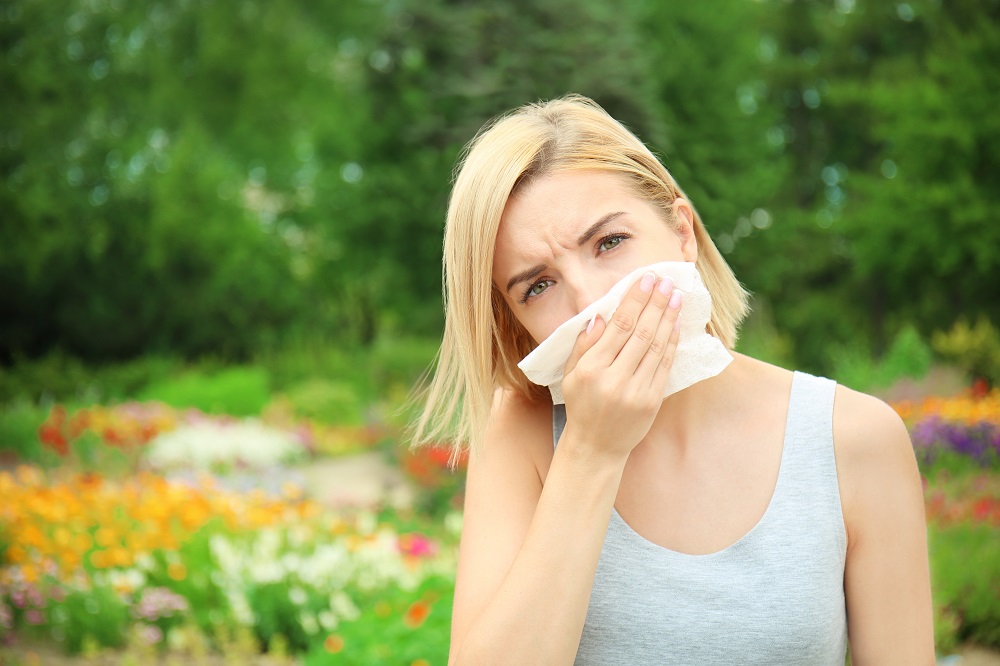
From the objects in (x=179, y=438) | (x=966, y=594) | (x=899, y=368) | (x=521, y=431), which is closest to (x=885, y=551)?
(x=521, y=431)

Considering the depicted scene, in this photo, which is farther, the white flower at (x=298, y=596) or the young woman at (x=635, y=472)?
the white flower at (x=298, y=596)

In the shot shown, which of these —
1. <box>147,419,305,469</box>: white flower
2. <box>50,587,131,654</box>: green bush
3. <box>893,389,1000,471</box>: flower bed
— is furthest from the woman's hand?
<box>147,419,305,469</box>: white flower

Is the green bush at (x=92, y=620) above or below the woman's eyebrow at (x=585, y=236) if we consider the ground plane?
below

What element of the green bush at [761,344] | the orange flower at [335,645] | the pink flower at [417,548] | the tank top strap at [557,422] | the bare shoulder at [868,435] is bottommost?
the green bush at [761,344]

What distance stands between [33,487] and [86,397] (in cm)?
753

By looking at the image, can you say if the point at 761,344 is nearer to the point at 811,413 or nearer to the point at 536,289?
the point at 811,413

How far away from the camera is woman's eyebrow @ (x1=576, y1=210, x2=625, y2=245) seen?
166 centimetres

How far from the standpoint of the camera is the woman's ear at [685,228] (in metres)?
1.84

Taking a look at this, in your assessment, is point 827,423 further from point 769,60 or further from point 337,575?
point 769,60

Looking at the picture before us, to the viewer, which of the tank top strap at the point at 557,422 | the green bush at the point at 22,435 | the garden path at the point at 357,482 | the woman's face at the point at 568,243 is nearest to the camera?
the woman's face at the point at 568,243

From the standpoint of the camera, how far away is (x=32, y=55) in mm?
14062

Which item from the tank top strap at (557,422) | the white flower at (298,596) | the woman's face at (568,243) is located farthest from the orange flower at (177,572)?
the woman's face at (568,243)

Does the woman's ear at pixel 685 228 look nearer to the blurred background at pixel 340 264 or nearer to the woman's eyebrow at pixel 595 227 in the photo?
the woman's eyebrow at pixel 595 227

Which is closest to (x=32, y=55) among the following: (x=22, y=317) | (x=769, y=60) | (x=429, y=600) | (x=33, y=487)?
(x=22, y=317)
